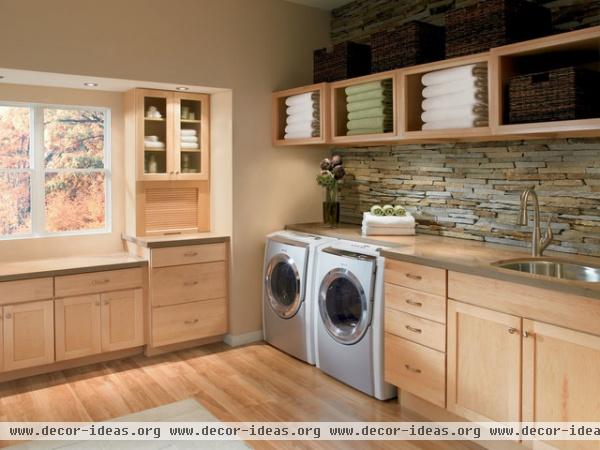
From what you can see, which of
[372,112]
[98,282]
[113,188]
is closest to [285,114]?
[372,112]

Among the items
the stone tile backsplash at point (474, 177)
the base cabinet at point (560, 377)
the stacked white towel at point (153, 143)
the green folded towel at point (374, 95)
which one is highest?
the green folded towel at point (374, 95)

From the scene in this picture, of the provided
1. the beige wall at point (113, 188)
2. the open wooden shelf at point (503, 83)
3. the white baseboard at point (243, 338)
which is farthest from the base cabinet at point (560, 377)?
the beige wall at point (113, 188)

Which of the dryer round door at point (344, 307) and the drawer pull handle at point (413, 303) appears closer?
the drawer pull handle at point (413, 303)

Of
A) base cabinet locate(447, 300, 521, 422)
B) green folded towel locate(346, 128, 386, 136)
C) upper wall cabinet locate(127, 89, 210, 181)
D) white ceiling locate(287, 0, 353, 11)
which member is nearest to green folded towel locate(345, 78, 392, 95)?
green folded towel locate(346, 128, 386, 136)

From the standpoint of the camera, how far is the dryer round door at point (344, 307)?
132 inches

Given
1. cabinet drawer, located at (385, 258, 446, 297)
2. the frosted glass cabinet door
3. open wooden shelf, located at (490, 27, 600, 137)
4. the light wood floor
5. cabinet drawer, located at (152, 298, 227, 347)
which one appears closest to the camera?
open wooden shelf, located at (490, 27, 600, 137)

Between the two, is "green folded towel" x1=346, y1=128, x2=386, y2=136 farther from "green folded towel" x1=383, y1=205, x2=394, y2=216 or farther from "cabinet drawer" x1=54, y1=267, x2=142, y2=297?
"cabinet drawer" x1=54, y1=267, x2=142, y2=297

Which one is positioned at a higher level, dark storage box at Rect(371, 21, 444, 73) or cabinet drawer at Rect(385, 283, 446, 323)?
dark storage box at Rect(371, 21, 444, 73)

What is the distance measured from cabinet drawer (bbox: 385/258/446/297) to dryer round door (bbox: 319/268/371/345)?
26 centimetres

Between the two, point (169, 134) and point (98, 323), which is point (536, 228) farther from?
point (98, 323)

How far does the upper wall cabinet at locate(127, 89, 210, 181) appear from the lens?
415 cm

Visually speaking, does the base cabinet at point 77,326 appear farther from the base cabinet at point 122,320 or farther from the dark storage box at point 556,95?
the dark storage box at point 556,95

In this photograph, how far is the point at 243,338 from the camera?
173 inches

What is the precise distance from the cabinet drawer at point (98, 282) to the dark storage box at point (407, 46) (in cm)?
226
